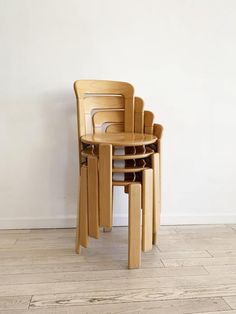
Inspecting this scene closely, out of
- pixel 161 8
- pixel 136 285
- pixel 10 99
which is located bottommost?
pixel 136 285

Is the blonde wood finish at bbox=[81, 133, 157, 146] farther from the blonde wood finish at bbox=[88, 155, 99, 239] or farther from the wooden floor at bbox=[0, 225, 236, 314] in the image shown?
the wooden floor at bbox=[0, 225, 236, 314]

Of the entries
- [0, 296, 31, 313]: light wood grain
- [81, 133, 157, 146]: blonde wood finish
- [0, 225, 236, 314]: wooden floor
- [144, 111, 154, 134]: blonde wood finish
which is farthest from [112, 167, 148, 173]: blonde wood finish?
[0, 296, 31, 313]: light wood grain

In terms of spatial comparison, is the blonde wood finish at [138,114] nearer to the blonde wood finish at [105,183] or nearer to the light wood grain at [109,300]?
the blonde wood finish at [105,183]

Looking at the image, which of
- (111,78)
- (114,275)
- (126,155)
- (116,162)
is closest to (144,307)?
(114,275)

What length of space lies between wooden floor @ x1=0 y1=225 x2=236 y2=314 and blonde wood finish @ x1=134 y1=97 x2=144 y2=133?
0.66 meters

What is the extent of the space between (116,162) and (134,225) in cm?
41

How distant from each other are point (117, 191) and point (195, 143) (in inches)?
23.3

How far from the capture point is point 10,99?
1668 millimetres

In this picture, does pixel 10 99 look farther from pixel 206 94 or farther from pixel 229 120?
pixel 229 120

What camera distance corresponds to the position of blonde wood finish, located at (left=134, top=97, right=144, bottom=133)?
1595mm

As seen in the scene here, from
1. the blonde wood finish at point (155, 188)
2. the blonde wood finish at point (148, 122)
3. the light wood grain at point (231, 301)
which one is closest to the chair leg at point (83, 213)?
the blonde wood finish at point (155, 188)

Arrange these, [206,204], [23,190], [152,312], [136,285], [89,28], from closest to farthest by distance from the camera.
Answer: [152,312] → [136,285] → [89,28] → [23,190] → [206,204]

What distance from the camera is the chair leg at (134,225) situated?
4.22ft

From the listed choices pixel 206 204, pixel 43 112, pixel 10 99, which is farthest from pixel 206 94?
pixel 10 99
